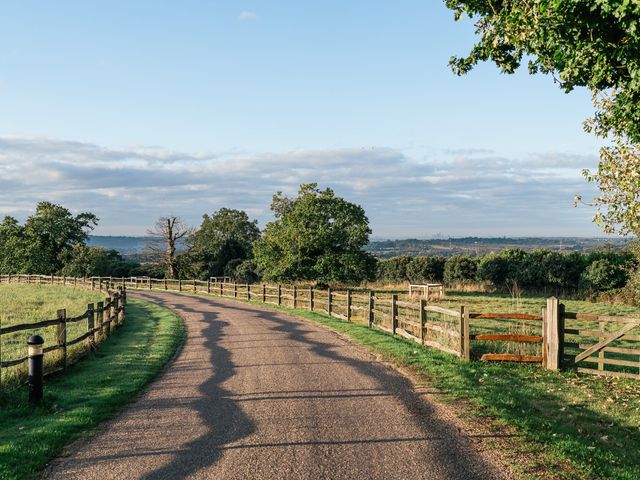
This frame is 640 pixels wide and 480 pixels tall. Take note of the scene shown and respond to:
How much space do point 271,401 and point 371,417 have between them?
1.81 meters

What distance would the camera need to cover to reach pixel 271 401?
8.68 meters

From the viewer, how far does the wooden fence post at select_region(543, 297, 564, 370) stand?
11.8 m

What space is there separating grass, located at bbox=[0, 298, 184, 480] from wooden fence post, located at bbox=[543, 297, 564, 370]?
8841 millimetres

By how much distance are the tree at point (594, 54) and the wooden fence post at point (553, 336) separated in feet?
11.0

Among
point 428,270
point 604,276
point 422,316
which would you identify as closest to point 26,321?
point 422,316

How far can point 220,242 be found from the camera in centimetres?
6956

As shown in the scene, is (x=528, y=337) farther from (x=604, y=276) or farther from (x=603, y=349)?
(x=604, y=276)

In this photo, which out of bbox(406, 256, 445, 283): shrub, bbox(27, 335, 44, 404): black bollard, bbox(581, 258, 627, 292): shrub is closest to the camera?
bbox(27, 335, 44, 404): black bollard

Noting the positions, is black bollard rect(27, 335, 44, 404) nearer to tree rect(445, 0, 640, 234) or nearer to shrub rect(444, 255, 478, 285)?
tree rect(445, 0, 640, 234)

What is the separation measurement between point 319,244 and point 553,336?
25.2m

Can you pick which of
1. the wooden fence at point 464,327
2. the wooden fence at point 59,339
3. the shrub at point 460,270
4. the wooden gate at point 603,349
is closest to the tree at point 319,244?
the wooden fence at point 464,327

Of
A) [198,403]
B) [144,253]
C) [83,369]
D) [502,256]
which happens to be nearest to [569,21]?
[198,403]

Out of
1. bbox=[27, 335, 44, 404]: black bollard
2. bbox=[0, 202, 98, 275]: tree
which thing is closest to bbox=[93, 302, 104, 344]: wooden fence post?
bbox=[27, 335, 44, 404]: black bollard

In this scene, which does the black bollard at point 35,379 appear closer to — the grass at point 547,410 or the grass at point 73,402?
the grass at point 73,402
